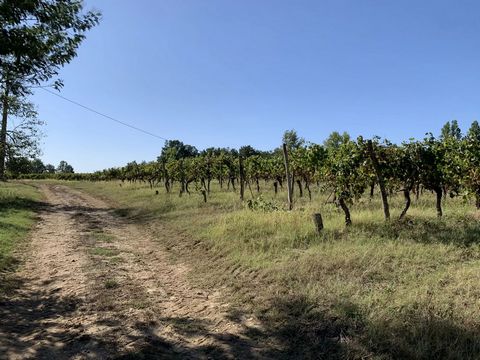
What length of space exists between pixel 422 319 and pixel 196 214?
36.6 ft

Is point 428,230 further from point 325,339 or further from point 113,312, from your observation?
point 113,312

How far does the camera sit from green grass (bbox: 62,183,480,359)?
14.0 feet

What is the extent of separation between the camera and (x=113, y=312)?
566 cm

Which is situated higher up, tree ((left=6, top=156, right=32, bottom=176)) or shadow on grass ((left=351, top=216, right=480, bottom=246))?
tree ((left=6, top=156, right=32, bottom=176))

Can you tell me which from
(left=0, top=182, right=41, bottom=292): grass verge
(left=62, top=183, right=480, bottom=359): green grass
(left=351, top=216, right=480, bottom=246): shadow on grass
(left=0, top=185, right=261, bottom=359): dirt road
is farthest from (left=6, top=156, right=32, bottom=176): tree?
(left=351, top=216, right=480, bottom=246): shadow on grass

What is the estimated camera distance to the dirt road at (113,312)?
4.50 meters

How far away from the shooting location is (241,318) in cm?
539

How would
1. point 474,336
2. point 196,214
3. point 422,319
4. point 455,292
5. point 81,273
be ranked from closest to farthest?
point 474,336 → point 422,319 → point 455,292 → point 81,273 → point 196,214

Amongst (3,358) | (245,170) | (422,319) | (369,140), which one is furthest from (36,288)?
(245,170)

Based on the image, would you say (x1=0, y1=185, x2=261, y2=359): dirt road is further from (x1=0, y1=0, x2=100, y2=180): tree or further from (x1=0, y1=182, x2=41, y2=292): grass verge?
(x1=0, y1=0, x2=100, y2=180): tree

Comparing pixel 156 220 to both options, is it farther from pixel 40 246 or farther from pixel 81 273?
pixel 81 273

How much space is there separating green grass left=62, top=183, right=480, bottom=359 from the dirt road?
0.52 metres

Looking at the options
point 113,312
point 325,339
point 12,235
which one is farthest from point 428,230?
point 12,235

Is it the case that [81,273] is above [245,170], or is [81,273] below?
below
